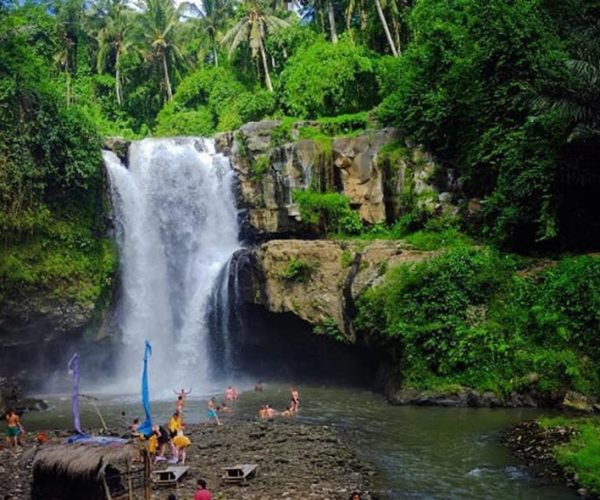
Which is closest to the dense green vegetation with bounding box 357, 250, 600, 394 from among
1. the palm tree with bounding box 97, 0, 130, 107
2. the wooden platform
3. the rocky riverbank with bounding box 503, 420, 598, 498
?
the rocky riverbank with bounding box 503, 420, 598, 498

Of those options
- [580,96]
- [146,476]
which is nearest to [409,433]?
[146,476]

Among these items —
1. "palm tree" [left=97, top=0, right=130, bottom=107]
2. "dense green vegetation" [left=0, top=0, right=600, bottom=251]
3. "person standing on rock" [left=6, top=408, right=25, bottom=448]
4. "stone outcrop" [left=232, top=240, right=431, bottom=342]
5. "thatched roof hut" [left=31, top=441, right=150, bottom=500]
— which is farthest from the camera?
"palm tree" [left=97, top=0, right=130, bottom=107]

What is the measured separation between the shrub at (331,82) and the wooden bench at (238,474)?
29716mm

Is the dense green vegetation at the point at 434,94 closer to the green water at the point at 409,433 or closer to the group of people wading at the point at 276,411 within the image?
the green water at the point at 409,433

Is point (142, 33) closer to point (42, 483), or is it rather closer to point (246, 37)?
point (246, 37)

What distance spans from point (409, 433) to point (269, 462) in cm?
510

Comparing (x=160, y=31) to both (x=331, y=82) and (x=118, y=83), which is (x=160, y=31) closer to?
(x=118, y=83)

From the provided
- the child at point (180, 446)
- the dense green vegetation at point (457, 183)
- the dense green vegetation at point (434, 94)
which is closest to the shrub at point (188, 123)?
the dense green vegetation at point (434, 94)

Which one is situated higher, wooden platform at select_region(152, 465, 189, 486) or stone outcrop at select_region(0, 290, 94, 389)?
stone outcrop at select_region(0, 290, 94, 389)

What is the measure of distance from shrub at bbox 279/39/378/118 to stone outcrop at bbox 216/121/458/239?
24.6 ft

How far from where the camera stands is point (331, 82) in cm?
4134

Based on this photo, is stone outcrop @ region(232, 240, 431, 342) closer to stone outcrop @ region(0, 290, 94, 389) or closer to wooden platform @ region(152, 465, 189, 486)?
stone outcrop @ region(0, 290, 94, 389)

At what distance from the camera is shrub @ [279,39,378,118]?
135 ft

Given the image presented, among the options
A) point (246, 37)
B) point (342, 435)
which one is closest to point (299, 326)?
point (342, 435)
